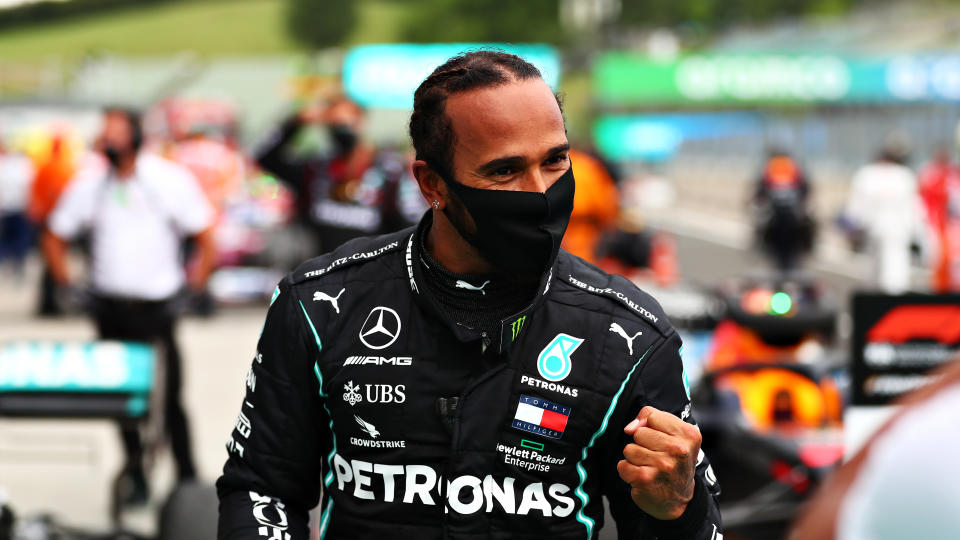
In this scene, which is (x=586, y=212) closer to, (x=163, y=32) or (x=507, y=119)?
(x=507, y=119)

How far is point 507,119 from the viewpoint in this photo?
227cm

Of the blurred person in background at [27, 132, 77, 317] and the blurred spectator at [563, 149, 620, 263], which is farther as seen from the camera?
the blurred person in background at [27, 132, 77, 317]

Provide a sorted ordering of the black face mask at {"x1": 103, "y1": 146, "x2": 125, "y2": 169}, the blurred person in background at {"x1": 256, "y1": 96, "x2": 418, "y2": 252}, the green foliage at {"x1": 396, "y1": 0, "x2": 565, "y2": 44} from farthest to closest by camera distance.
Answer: the green foliage at {"x1": 396, "y1": 0, "x2": 565, "y2": 44} < the blurred person in background at {"x1": 256, "y1": 96, "x2": 418, "y2": 252} < the black face mask at {"x1": 103, "y1": 146, "x2": 125, "y2": 169}

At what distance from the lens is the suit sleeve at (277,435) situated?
2395mm

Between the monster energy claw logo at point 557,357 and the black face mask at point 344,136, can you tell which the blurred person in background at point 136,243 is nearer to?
the black face mask at point 344,136

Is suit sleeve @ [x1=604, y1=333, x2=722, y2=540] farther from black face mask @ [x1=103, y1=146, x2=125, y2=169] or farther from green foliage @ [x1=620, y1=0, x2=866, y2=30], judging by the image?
green foliage @ [x1=620, y1=0, x2=866, y2=30]

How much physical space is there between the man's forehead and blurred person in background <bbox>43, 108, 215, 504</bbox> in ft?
14.7

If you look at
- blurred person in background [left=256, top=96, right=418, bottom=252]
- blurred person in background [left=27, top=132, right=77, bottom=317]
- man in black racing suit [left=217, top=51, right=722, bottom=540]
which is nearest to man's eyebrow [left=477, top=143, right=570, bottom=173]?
man in black racing suit [left=217, top=51, right=722, bottom=540]

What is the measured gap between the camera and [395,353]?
2.38m

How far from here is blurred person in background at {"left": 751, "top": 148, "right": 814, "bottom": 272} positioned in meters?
17.2

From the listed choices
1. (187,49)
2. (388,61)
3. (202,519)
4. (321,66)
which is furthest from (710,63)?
(187,49)

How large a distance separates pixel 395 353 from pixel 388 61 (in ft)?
137

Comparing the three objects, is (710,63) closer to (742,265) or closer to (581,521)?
(742,265)

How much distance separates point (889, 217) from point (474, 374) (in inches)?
536
